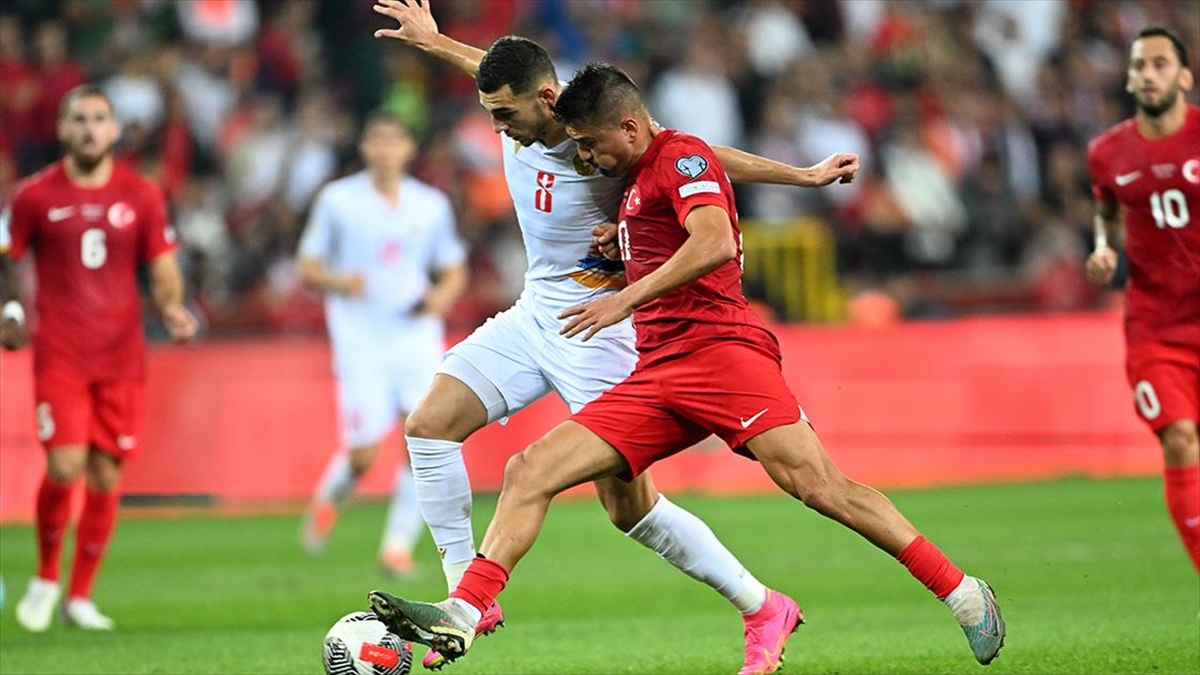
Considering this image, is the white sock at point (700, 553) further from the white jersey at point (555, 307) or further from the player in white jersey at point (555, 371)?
the white jersey at point (555, 307)

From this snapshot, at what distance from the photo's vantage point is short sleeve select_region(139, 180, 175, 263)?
1088 cm

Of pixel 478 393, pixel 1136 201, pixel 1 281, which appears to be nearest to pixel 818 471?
pixel 478 393

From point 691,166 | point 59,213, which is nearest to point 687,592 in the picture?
point 59,213

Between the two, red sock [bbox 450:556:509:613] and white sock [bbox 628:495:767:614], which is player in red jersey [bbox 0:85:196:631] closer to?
white sock [bbox 628:495:767:614]

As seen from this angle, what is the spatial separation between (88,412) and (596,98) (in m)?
4.46

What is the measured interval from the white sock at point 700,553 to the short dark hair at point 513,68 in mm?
1855

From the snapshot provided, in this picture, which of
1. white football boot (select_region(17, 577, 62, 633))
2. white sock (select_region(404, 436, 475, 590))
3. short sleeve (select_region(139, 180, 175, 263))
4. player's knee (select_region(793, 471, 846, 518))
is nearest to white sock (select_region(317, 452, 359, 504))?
short sleeve (select_region(139, 180, 175, 263))

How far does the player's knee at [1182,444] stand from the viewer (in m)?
9.55

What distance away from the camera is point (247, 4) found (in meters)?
22.1

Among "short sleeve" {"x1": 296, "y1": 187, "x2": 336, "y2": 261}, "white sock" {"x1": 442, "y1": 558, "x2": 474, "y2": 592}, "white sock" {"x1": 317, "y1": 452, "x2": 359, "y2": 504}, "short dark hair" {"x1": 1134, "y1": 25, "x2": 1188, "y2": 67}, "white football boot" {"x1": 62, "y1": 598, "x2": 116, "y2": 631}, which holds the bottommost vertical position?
"white sock" {"x1": 317, "y1": 452, "x2": 359, "y2": 504}

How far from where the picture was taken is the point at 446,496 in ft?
27.0

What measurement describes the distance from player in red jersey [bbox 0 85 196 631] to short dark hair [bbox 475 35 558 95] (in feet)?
11.5

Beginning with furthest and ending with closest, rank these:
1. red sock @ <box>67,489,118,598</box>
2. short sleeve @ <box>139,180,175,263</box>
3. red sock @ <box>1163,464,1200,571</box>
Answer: short sleeve @ <box>139,180,175,263</box> < red sock @ <box>67,489,118,598</box> < red sock @ <box>1163,464,1200,571</box>

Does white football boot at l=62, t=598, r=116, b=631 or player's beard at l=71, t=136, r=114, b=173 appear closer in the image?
white football boot at l=62, t=598, r=116, b=631
